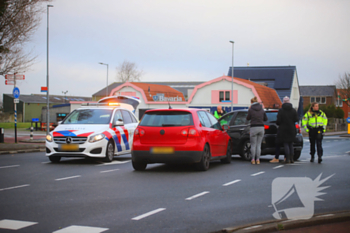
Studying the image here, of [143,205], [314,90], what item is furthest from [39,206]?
[314,90]

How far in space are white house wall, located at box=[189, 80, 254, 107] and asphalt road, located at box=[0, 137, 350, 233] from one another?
1756 inches

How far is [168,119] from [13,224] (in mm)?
5532

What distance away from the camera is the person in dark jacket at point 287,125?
40.2ft

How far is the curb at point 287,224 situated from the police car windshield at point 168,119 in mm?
5225

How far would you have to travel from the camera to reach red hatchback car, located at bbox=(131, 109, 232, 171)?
33.0ft

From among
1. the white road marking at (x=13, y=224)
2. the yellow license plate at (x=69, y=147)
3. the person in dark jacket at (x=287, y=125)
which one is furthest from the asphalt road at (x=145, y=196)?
the person in dark jacket at (x=287, y=125)

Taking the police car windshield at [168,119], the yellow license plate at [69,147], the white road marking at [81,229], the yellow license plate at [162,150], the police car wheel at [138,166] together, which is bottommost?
the white road marking at [81,229]

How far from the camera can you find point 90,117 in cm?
1362

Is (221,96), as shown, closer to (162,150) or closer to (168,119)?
(168,119)

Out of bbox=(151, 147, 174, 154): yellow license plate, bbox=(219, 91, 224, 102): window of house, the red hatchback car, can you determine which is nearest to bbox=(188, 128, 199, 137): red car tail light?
the red hatchback car

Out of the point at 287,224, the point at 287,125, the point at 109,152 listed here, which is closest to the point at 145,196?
the point at 287,224

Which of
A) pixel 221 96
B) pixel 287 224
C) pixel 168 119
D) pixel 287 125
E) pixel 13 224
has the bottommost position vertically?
pixel 13 224

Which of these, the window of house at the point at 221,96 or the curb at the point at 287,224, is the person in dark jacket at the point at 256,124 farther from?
the window of house at the point at 221,96

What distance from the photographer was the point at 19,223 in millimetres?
5398
